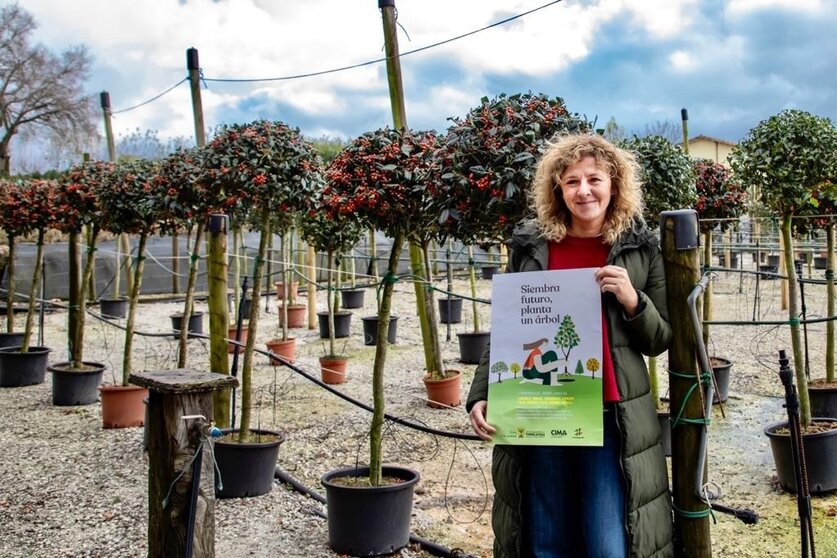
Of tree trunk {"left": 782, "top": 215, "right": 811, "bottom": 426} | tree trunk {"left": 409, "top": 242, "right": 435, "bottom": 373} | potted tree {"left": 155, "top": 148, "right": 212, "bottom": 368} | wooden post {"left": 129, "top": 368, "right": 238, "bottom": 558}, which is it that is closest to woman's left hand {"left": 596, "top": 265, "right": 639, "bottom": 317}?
wooden post {"left": 129, "top": 368, "right": 238, "bottom": 558}

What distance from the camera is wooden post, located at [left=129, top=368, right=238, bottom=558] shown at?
8.34ft

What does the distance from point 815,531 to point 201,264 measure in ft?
49.3

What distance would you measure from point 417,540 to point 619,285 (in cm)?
227

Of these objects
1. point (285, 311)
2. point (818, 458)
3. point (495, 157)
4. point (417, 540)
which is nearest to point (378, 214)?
point (495, 157)

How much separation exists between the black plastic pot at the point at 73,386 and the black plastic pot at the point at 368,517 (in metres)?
4.21

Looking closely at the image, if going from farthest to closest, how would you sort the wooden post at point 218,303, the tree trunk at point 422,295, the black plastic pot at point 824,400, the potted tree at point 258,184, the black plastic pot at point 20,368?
the black plastic pot at point 20,368 → the tree trunk at point 422,295 → the black plastic pot at point 824,400 → the wooden post at point 218,303 → the potted tree at point 258,184

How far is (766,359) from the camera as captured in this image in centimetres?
894

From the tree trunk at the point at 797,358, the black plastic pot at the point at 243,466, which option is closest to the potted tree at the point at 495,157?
the black plastic pot at the point at 243,466

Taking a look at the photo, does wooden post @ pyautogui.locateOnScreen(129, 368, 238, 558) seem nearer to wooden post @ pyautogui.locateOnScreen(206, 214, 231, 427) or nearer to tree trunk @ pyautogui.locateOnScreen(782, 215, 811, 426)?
wooden post @ pyautogui.locateOnScreen(206, 214, 231, 427)

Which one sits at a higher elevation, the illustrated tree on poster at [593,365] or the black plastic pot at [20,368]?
the illustrated tree on poster at [593,365]

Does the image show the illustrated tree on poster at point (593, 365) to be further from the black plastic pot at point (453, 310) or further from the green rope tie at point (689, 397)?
the black plastic pot at point (453, 310)

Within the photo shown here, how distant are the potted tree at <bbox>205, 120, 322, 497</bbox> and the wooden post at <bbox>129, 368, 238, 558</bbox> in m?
1.93

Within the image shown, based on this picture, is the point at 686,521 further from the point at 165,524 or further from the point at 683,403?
the point at 165,524

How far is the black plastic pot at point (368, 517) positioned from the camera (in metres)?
3.62
